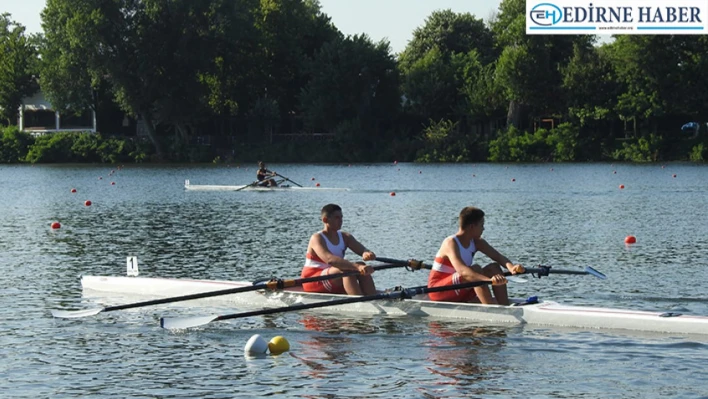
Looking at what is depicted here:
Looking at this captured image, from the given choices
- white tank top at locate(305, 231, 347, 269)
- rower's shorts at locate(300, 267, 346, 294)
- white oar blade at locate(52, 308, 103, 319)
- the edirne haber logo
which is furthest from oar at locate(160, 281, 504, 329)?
the edirne haber logo

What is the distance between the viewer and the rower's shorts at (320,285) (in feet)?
52.6

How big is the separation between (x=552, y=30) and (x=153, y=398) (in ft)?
224

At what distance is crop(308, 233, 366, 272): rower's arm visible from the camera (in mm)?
15633

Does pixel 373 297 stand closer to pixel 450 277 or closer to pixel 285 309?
pixel 450 277

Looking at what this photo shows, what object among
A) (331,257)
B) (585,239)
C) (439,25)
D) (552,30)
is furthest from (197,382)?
(439,25)

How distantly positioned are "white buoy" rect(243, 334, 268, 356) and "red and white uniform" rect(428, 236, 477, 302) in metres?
2.83

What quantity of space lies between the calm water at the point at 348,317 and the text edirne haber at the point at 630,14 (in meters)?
28.9

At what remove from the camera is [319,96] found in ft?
282

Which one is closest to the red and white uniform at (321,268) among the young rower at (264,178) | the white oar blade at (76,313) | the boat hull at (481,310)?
the boat hull at (481,310)

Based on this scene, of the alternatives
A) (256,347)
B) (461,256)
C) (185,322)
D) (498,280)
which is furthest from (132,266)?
(498,280)

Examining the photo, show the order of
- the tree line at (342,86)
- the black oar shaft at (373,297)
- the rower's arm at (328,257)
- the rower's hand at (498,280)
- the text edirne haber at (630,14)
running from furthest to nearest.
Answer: the tree line at (342,86) < the text edirne haber at (630,14) < the rower's arm at (328,257) < the black oar shaft at (373,297) < the rower's hand at (498,280)

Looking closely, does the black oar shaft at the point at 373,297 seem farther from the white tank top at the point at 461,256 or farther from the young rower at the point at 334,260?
the young rower at the point at 334,260

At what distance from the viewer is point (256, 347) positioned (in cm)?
1355

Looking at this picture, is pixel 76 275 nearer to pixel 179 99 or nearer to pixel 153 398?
pixel 153 398
